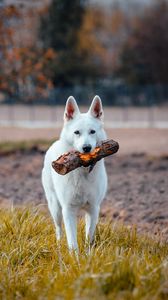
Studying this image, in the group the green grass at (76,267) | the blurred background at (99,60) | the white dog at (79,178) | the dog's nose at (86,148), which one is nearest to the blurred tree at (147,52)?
the blurred background at (99,60)

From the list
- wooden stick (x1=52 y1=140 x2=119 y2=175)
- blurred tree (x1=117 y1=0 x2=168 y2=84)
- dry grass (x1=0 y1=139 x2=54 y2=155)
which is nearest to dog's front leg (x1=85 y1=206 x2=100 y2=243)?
wooden stick (x1=52 y1=140 x2=119 y2=175)

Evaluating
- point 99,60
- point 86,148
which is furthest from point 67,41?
point 86,148

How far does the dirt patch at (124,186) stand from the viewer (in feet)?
30.1

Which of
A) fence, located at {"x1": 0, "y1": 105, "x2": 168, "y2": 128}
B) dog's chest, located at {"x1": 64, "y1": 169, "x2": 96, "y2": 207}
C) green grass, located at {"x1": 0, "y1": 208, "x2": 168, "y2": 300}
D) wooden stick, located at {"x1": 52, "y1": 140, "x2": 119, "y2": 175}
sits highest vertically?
wooden stick, located at {"x1": 52, "y1": 140, "x2": 119, "y2": 175}

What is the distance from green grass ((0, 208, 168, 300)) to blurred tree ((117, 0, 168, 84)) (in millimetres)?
41891

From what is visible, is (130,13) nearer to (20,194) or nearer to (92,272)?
(20,194)

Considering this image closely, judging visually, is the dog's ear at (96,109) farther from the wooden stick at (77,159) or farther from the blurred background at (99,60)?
the blurred background at (99,60)

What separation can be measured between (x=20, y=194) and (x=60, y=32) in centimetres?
3927

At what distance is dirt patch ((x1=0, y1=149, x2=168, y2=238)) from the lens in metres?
9.16

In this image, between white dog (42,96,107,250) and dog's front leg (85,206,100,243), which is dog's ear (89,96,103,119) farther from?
dog's front leg (85,206,100,243)

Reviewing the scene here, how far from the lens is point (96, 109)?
664 cm

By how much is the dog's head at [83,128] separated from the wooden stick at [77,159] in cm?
8

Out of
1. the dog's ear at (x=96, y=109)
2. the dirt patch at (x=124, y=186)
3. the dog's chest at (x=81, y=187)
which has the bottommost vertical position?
the dirt patch at (x=124, y=186)

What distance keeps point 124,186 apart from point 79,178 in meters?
5.12
